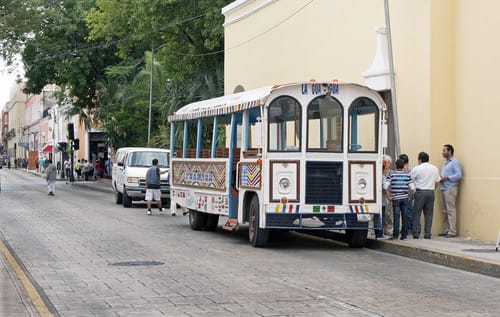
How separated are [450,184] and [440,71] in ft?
7.86

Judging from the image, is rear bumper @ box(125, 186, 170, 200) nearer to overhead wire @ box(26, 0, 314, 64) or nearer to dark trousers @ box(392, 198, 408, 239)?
overhead wire @ box(26, 0, 314, 64)

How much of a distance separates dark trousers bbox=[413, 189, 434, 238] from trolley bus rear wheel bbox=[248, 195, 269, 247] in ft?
9.88

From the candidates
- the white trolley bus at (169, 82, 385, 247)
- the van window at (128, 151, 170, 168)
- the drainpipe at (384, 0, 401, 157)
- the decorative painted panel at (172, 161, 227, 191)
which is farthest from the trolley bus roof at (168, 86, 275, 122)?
the van window at (128, 151, 170, 168)

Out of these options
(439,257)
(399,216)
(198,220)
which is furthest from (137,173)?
(439,257)

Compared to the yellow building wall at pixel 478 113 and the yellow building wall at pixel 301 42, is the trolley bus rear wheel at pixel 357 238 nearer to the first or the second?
the yellow building wall at pixel 478 113

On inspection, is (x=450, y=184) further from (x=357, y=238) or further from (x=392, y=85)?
(x=392, y=85)

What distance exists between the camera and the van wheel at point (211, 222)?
2044 centimetres

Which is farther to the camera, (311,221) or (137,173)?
(137,173)

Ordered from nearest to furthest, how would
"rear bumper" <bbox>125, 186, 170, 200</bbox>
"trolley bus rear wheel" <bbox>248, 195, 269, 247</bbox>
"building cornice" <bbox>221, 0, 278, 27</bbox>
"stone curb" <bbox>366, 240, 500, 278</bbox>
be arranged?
1. "stone curb" <bbox>366, 240, 500, 278</bbox>
2. "trolley bus rear wheel" <bbox>248, 195, 269, 247</bbox>
3. "building cornice" <bbox>221, 0, 278, 27</bbox>
4. "rear bumper" <bbox>125, 186, 170, 200</bbox>

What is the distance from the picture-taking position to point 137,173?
1182 inches

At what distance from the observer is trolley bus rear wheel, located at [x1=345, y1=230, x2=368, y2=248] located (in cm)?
1683

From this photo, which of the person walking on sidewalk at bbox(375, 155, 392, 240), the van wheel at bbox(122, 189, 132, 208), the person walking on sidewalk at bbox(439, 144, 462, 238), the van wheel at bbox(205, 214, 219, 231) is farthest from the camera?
the van wheel at bbox(122, 189, 132, 208)

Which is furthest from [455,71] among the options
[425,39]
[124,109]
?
[124,109]

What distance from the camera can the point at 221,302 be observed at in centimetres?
1005
